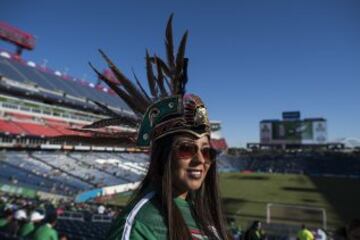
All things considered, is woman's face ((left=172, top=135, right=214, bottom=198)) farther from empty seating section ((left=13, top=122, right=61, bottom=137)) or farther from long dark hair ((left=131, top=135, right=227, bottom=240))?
empty seating section ((left=13, top=122, right=61, bottom=137))

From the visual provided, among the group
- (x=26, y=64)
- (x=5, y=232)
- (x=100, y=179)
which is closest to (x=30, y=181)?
(x=100, y=179)

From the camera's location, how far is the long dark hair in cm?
148

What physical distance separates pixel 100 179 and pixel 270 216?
16645 mm

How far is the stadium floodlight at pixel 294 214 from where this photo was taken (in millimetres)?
18156

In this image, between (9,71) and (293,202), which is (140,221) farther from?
(9,71)

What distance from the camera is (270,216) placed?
1900 centimetres

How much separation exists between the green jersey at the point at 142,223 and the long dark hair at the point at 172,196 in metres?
0.04

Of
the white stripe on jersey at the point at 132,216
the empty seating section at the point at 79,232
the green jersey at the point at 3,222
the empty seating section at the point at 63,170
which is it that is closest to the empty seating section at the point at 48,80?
the empty seating section at the point at 63,170

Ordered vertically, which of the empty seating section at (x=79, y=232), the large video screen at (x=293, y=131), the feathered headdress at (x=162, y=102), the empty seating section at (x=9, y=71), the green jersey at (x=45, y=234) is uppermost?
the empty seating section at (x=9, y=71)

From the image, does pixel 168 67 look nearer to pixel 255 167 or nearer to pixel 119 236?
pixel 119 236

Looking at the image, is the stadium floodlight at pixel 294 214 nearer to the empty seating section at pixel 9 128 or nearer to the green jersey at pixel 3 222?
the green jersey at pixel 3 222

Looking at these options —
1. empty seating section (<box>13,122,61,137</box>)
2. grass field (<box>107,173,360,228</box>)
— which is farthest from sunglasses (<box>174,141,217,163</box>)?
empty seating section (<box>13,122,61,137</box>)

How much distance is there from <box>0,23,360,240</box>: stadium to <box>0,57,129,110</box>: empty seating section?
9.5 inches

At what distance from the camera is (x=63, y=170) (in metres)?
28.3
